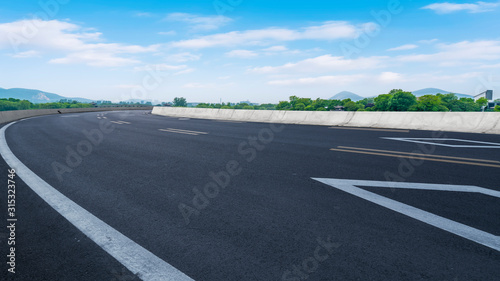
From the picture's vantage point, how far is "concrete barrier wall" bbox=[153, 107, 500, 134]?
37.0ft

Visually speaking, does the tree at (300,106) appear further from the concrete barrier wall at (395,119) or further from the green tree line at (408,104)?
the concrete barrier wall at (395,119)

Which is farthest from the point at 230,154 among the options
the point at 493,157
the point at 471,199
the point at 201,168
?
the point at 493,157

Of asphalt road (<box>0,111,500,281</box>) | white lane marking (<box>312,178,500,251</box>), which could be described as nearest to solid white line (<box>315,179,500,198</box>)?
white lane marking (<box>312,178,500,251</box>)

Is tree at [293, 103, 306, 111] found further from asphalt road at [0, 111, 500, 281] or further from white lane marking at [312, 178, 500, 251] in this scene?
white lane marking at [312, 178, 500, 251]

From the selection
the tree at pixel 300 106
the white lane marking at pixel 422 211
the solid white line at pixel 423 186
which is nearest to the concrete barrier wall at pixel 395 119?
the solid white line at pixel 423 186

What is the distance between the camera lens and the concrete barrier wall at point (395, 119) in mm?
11289

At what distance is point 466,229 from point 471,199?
1166 mm

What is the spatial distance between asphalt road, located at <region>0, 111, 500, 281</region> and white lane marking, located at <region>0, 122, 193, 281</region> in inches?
2.5

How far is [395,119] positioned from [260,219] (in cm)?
1275

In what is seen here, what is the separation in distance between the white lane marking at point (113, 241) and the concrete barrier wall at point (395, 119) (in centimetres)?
1314

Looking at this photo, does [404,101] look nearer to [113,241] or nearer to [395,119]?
[395,119]

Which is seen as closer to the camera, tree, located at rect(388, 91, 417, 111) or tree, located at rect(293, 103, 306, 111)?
tree, located at rect(388, 91, 417, 111)

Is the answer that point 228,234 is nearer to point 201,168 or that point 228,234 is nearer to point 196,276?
point 196,276

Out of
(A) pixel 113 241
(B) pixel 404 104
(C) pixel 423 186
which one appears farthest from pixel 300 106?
(A) pixel 113 241
